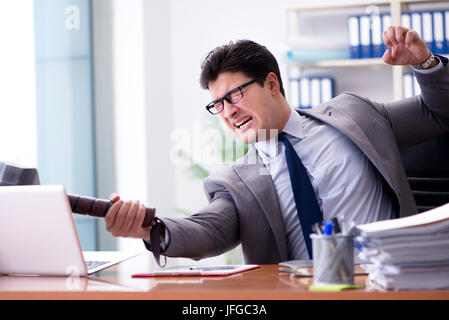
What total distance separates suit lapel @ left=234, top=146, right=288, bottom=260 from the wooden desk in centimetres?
35

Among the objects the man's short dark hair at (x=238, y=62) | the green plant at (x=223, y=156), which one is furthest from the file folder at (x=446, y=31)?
the man's short dark hair at (x=238, y=62)

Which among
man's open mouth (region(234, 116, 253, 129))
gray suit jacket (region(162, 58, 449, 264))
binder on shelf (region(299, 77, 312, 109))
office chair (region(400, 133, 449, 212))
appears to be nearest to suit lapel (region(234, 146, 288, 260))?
gray suit jacket (region(162, 58, 449, 264))

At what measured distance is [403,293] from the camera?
1.06 meters

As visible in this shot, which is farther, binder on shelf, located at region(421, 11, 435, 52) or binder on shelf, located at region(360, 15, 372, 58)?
binder on shelf, located at region(360, 15, 372, 58)

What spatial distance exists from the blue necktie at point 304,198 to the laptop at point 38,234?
649mm

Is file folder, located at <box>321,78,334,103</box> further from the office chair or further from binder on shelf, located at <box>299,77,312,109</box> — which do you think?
the office chair

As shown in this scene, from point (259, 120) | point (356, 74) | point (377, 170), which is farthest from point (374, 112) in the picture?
point (356, 74)

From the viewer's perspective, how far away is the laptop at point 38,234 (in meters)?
1.35

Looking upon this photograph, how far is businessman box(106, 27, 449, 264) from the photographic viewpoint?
182 cm

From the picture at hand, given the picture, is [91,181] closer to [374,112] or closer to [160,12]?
[160,12]

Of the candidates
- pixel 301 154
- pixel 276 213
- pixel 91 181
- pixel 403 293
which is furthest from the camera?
pixel 91 181

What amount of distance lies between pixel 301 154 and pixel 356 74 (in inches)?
106

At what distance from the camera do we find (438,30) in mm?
4051

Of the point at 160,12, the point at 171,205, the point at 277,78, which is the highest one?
the point at 160,12
